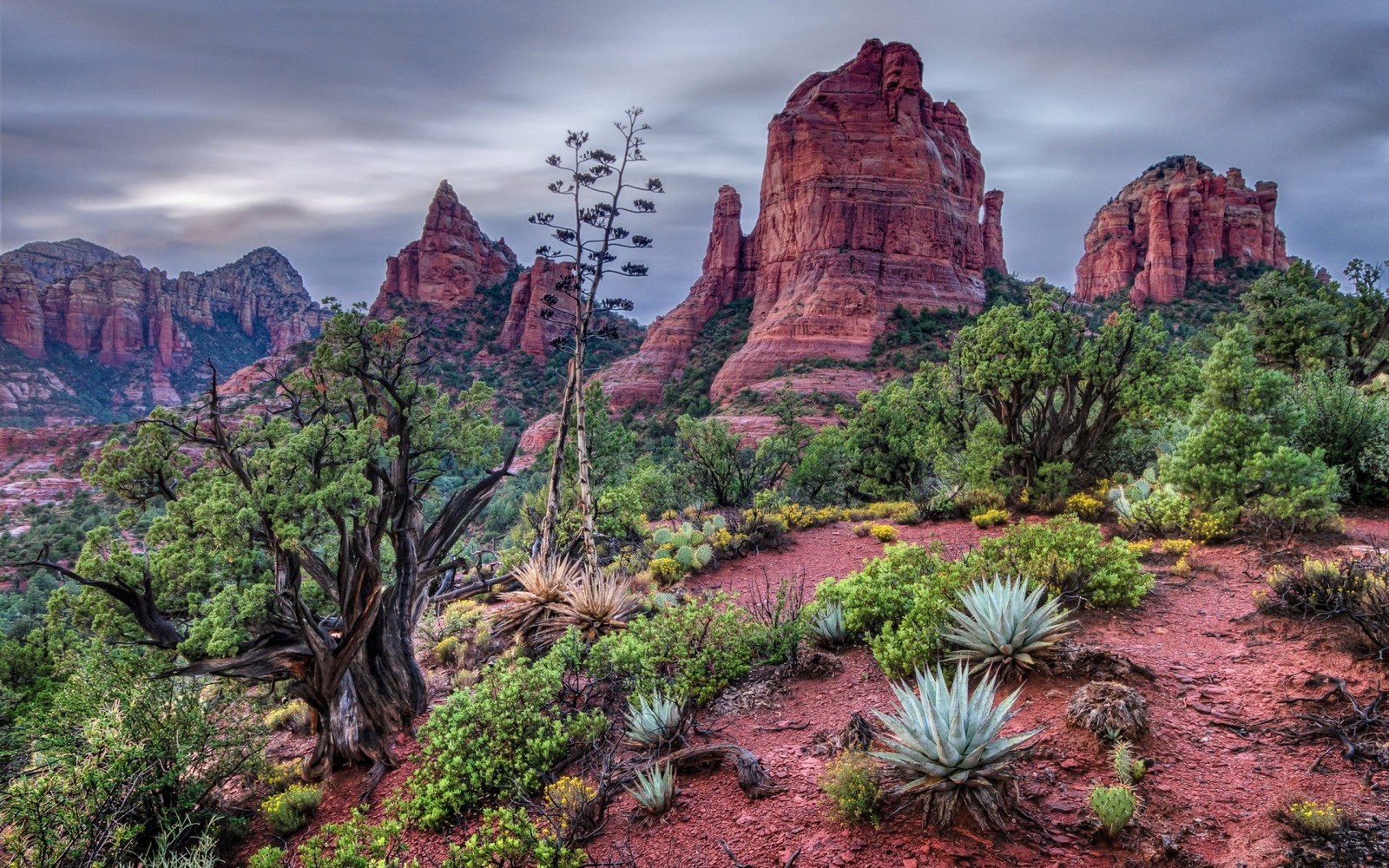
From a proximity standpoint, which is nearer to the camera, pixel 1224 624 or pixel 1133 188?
pixel 1224 624

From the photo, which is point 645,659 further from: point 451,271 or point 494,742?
point 451,271

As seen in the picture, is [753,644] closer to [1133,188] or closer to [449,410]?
[449,410]

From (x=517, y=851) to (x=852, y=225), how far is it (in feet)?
216

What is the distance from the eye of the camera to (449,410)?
24.1 feet

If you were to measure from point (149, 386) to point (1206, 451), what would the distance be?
136088 mm

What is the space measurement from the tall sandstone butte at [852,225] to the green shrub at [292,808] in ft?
160

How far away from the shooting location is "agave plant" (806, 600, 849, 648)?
600 cm

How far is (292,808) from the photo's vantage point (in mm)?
5617

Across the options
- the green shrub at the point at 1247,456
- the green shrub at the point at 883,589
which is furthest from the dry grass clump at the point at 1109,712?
the green shrub at the point at 1247,456

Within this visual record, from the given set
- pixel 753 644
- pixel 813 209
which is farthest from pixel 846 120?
pixel 753 644

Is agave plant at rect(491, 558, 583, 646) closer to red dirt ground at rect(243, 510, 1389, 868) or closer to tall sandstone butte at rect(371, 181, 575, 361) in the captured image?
red dirt ground at rect(243, 510, 1389, 868)

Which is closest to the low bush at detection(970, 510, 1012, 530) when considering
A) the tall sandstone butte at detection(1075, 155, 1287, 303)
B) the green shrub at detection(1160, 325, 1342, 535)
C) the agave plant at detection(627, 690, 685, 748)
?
the green shrub at detection(1160, 325, 1342, 535)

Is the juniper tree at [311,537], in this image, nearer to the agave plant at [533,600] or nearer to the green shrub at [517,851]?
the agave plant at [533,600]

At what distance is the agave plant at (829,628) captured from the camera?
6.00 m
